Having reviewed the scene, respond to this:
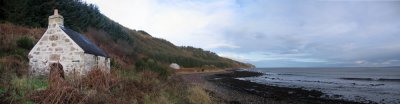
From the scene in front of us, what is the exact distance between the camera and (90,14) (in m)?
32.5

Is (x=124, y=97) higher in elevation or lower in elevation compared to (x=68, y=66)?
lower

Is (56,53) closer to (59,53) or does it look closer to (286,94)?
(59,53)

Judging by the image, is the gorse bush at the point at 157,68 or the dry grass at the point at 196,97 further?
the gorse bush at the point at 157,68

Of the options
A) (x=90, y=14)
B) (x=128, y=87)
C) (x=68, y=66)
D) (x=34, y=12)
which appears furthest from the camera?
(x=90, y=14)

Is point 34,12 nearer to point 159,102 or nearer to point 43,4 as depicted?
point 43,4

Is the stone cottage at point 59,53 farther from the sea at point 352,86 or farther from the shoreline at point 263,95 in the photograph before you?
the sea at point 352,86

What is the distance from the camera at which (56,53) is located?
37.2 feet

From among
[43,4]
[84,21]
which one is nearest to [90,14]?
[84,21]

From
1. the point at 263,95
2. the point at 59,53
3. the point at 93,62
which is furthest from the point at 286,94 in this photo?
the point at 59,53

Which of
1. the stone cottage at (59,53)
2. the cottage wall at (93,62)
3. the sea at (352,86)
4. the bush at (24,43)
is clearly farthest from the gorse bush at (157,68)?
the sea at (352,86)

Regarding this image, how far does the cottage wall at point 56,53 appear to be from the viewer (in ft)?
36.6

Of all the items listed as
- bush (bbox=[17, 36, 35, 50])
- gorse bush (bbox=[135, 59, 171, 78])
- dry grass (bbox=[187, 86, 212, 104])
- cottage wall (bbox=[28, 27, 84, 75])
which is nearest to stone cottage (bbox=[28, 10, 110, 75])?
cottage wall (bbox=[28, 27, 84, 75])

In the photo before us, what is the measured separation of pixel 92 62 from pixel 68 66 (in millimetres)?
929

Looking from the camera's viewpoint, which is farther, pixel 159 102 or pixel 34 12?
pixel 34 12
